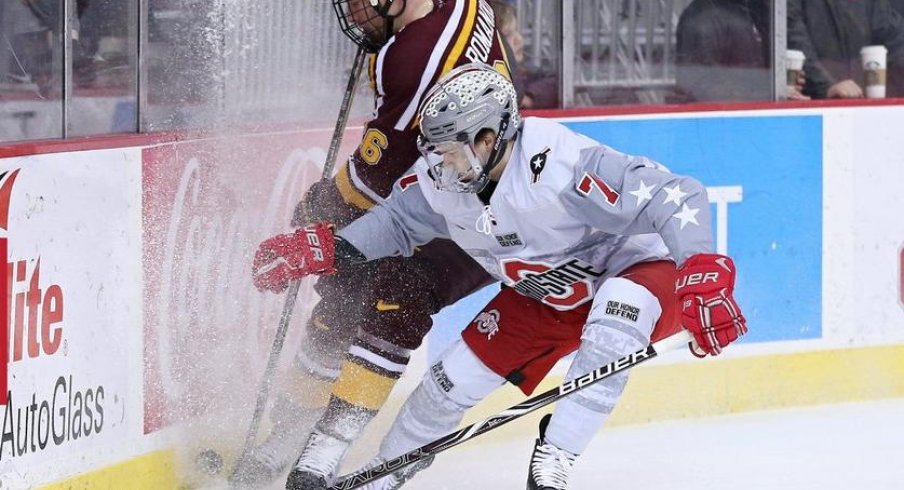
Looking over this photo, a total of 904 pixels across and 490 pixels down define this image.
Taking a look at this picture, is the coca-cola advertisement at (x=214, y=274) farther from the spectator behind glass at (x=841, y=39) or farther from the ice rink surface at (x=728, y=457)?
the spectator behind glass at (x=841, y=39)

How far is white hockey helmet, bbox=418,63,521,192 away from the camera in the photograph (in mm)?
3102

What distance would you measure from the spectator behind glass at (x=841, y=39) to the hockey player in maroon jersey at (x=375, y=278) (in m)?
1.75

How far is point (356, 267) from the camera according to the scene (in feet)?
12.5

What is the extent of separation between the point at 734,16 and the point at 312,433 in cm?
221

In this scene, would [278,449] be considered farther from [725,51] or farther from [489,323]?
[725,51]

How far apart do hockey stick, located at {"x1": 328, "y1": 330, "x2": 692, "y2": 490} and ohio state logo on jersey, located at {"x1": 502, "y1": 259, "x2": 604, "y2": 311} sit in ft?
0.71

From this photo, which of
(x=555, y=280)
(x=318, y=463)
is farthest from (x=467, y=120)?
(x=318, y=463)

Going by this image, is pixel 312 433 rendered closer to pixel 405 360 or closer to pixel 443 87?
pixel 405 360

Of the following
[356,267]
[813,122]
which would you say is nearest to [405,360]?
[356,267]

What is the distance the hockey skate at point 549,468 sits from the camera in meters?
3.13

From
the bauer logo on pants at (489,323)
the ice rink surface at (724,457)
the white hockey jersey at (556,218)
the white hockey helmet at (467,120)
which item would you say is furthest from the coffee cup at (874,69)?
the white hockey helmet at (467,120)

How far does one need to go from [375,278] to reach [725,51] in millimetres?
1802

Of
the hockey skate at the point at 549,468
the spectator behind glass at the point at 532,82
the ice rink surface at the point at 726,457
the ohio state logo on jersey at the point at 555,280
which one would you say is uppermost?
the spectator behind glass at the point at 532,82

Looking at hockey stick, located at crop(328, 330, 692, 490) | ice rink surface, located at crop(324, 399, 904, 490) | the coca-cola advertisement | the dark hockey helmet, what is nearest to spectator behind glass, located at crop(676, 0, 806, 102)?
ice rink surface, located at crop(324, 399, 904, 490)
